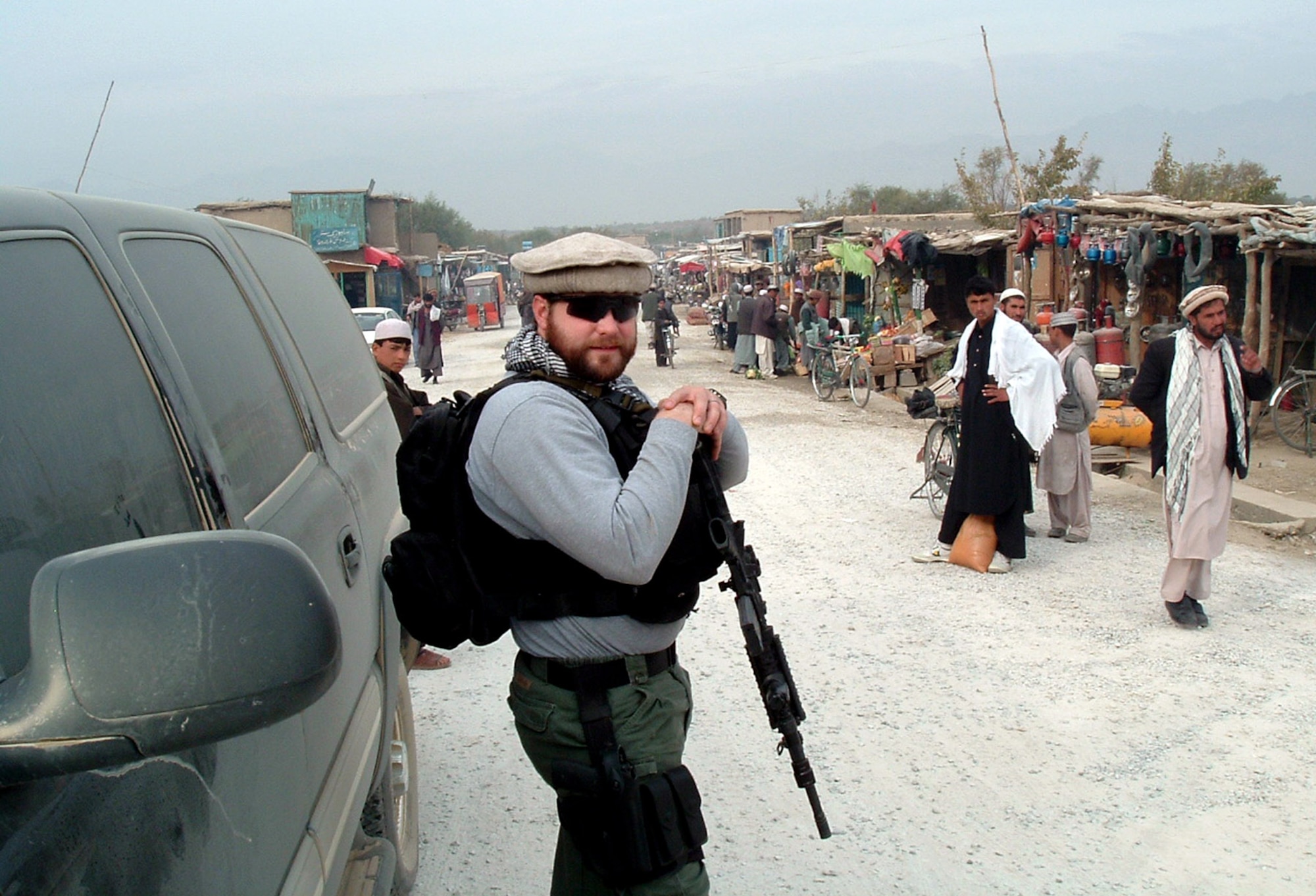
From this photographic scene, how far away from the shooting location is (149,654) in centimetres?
98

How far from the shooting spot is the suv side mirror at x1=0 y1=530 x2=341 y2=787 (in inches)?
37.7

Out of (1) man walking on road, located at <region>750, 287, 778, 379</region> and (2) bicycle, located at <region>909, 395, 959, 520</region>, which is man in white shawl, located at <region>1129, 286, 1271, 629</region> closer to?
(2) bicycle, located at <region>909, 395, 959, 520</region>

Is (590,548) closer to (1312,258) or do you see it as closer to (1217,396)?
(1217,396)

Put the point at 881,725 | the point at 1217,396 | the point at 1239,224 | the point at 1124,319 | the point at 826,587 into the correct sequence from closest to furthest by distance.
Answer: the point at 881,725
the point at 1217,396
the point at 826,587
the point at 1239,224
the point at 1124,319

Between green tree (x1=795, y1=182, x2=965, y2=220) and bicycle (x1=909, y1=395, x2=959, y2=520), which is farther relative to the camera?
green tree (x1=795, y1=182, x2=965, y2=220)

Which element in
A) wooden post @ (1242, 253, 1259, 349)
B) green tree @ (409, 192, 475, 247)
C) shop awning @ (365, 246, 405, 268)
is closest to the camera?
wooden post @ (1242, 253, 1259, 349)

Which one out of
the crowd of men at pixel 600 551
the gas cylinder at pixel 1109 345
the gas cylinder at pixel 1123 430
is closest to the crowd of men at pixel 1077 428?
the gas cylinder at pixel 1123 430

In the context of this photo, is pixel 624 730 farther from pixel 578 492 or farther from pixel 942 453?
pixel 942 453

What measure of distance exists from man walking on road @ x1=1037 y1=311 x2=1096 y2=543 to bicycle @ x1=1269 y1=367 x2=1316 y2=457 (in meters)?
4.73

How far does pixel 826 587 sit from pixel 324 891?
544cm

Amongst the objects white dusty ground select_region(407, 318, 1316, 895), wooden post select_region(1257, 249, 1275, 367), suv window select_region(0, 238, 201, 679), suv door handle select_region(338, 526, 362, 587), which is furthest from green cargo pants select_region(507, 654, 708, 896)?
wooden post select_region(1257, 249, 1275, 367)

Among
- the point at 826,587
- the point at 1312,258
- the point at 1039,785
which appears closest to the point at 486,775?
the point at 1039,785

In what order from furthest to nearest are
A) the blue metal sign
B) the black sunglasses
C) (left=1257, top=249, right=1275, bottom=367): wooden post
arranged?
1. the blue metal sign
2. (left=1257, top=249, right=1275, bottom=367): wooden post
3. the black sunglasses

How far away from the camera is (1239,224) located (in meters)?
11.1
